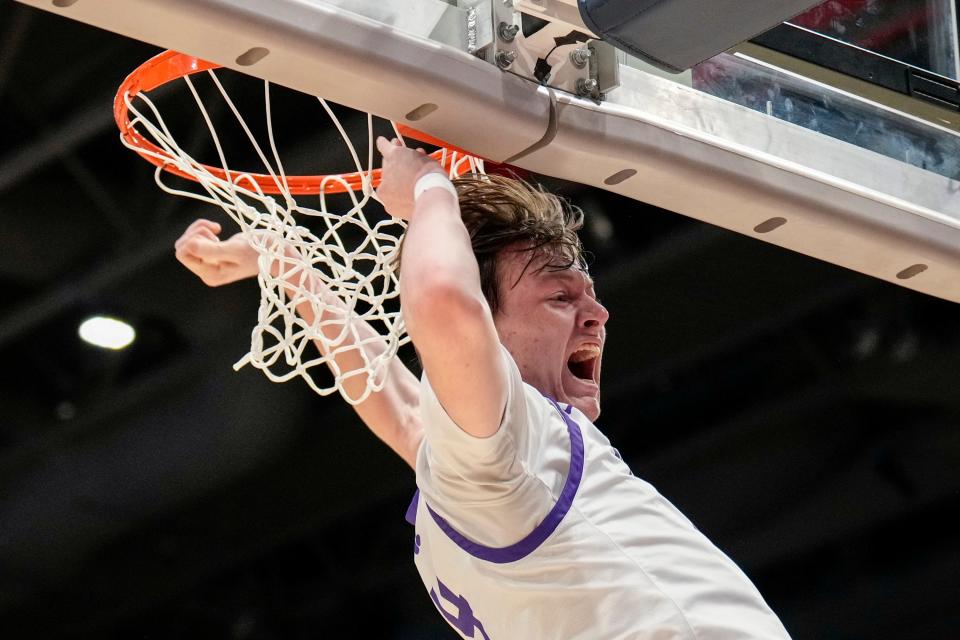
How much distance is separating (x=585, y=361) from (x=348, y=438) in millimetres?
3331

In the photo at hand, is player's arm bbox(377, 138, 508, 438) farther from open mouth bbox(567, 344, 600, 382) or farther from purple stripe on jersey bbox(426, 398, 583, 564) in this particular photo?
open mouth bbox(567, 344, 600, 382)

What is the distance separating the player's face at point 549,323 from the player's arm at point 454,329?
0.36 meters

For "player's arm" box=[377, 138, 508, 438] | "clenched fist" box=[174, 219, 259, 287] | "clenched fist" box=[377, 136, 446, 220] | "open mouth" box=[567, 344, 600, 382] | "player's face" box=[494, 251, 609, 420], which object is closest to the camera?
"player's arm" box=[377, 138, 508, 438]

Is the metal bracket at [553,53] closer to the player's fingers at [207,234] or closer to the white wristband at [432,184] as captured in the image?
the white wristband at [432,184]

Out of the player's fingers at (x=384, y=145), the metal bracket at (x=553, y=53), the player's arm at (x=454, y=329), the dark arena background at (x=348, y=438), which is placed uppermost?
the metal bracket at (x=553, y=53)

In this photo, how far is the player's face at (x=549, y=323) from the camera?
2.05m

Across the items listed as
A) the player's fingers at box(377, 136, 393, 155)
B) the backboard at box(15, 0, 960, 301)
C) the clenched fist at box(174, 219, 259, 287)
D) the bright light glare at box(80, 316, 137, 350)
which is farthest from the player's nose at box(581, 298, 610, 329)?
the bright light glare at box(80, 316, 137, 350)

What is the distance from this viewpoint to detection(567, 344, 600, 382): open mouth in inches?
85.0

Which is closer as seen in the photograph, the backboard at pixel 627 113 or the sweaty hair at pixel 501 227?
the backboard at pixel 627 113

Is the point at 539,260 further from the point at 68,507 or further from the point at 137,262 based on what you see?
the point at 68,507

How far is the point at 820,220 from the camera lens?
7.13ft

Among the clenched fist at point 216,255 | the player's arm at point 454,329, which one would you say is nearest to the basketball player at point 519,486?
the player's arm at point 454,329

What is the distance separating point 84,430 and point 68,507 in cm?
31

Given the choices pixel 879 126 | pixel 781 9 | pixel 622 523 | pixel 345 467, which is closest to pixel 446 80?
pixel 781 9
